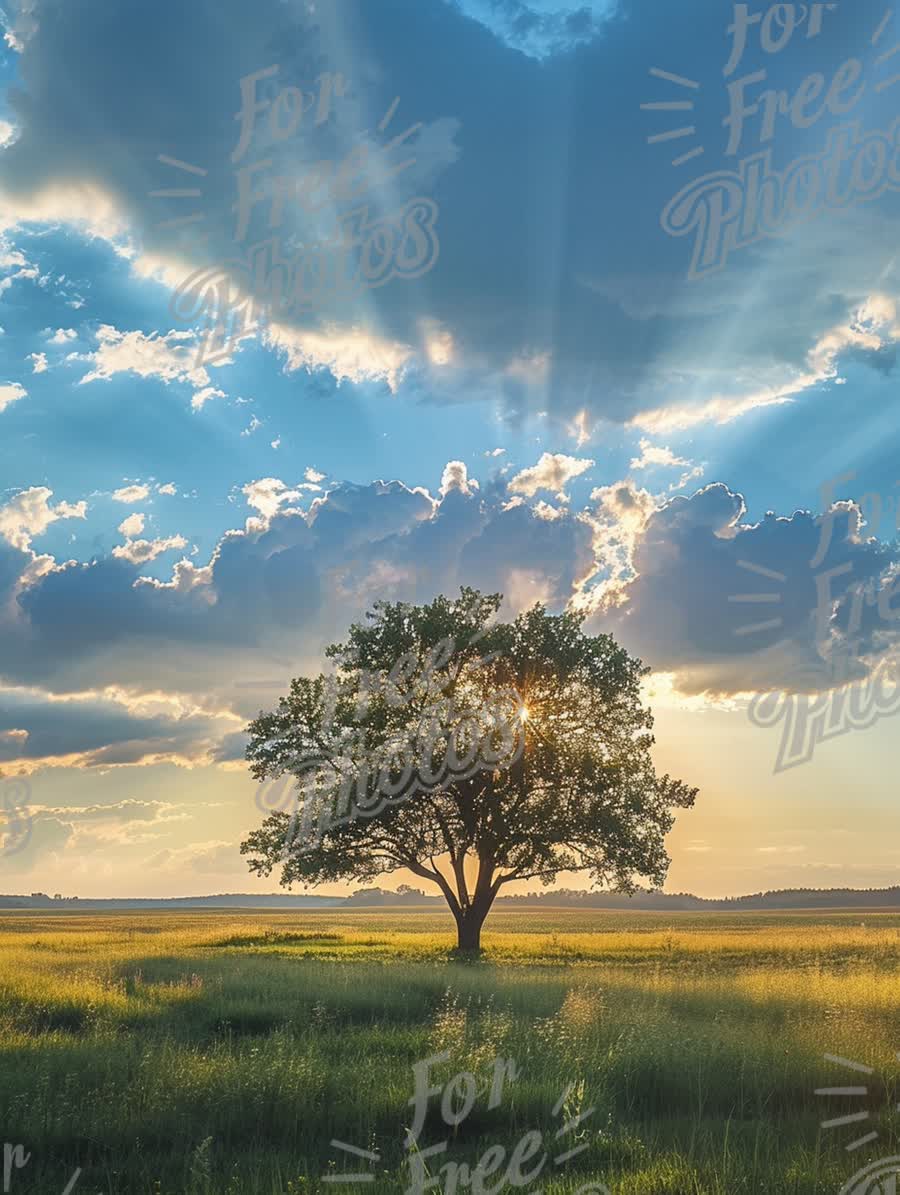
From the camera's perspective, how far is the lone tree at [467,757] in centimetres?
3972

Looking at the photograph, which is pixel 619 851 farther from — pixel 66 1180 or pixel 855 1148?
pixel 66 1180

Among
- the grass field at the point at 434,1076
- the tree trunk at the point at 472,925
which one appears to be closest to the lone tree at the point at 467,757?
the tree trunk at the point at 472,925

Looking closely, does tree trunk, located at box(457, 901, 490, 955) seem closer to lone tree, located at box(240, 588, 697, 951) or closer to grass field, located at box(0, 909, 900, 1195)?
lone tree, located at box(240, 588, 697, 951)

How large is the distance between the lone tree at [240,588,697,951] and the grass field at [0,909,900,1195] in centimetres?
1604

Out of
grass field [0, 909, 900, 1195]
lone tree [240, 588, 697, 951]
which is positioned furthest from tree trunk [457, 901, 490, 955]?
grass field [0, 909, 900, 1195]

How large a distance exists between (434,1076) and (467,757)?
2623 cm

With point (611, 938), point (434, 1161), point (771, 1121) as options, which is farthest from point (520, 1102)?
point (611, 938)

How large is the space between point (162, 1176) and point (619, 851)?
109 ft

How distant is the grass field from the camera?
33.1 feet

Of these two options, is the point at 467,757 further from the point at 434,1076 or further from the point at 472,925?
the point at 434,1076

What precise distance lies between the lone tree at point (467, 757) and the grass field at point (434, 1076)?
52.6ft

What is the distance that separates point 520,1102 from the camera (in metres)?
12.1

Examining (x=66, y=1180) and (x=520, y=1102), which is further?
(x=520, y=1102)

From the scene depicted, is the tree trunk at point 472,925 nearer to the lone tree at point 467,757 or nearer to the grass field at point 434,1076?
the lone tree at point 467,757
